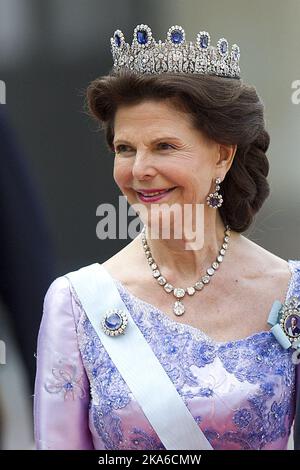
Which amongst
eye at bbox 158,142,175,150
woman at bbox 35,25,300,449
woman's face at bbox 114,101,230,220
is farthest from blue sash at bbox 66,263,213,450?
eye at bbox 158,142,175,150

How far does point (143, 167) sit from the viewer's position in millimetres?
2020

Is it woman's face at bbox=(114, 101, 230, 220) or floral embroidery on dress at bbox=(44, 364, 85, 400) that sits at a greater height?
woman's face at bbox=(114, 101, 230, 220)

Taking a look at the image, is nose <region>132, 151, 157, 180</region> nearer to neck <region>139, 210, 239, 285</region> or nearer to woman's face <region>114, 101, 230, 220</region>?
woman's face <region>114, 101, 230, 220</region>

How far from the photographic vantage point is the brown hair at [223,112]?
205cm

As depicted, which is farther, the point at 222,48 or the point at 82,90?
the point at 82,90

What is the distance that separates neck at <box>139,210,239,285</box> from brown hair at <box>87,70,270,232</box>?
85 millimetres

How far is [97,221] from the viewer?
10.8 feet

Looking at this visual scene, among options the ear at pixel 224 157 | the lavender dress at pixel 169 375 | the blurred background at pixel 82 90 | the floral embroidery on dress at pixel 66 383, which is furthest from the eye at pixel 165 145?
the blurred background at pixel 82 90

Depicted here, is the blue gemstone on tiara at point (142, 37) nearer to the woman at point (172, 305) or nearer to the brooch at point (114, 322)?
the woman at point (172, 305)

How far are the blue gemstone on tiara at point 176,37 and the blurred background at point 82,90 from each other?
82 centimetres

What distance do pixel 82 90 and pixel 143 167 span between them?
127cm

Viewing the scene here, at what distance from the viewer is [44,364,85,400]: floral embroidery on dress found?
205 cm

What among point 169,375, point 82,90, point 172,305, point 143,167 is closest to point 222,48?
point 143,167

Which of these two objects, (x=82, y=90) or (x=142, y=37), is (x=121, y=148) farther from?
(x=82, y=90)
